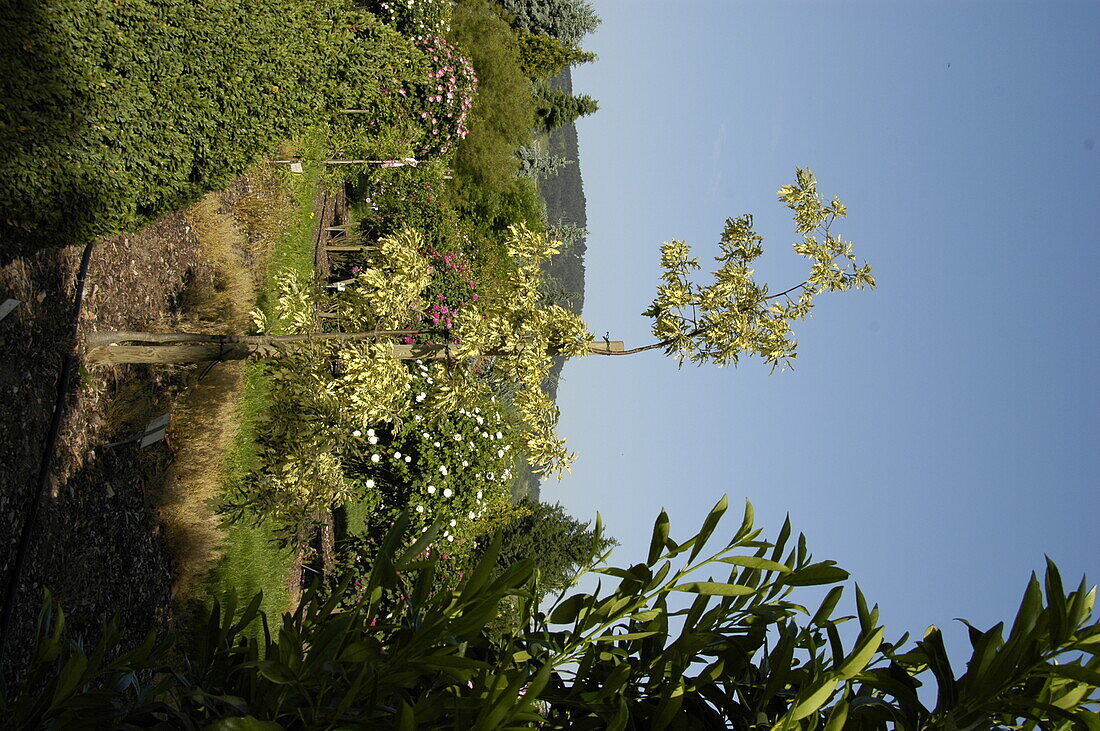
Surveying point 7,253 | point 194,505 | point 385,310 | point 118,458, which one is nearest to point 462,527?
point 194,505

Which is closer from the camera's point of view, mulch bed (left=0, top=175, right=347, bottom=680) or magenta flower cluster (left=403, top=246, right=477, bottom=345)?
mulch bed (left=0, top=175, right=347, bottom=680)

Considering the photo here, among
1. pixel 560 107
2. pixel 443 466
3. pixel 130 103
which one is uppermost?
pixel 560 107

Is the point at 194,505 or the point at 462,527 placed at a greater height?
the point at 462,527

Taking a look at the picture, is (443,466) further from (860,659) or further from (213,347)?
(860,659)

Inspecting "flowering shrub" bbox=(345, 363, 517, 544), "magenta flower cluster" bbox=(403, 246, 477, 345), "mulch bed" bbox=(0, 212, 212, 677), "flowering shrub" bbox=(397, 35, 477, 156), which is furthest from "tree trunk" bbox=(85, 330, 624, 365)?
"flowering shrub" bbox=(397, 35, 477, 156)

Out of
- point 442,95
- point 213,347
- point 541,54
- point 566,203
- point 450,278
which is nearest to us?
point 213,347

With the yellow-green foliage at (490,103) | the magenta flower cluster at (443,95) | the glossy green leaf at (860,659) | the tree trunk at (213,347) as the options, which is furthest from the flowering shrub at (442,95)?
the glossy green leaf at (860,659)

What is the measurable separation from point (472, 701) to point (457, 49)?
54.4 ft

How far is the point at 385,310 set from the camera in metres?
6.00

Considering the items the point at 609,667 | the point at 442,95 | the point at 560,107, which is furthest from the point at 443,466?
the point at 560,107

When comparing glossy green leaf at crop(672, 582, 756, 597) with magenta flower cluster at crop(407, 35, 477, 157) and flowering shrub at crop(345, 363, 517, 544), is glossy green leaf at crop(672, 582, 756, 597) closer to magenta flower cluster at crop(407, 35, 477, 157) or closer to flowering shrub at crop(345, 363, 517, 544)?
flowering shrub at crop(345, 363, 517, 544)

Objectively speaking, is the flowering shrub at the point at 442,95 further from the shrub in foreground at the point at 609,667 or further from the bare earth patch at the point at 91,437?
the shrub in foreground at the point at 609,667

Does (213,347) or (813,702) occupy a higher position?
(213,347)

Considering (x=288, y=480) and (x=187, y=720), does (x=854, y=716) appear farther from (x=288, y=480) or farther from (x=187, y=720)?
(x=288, y=480)
